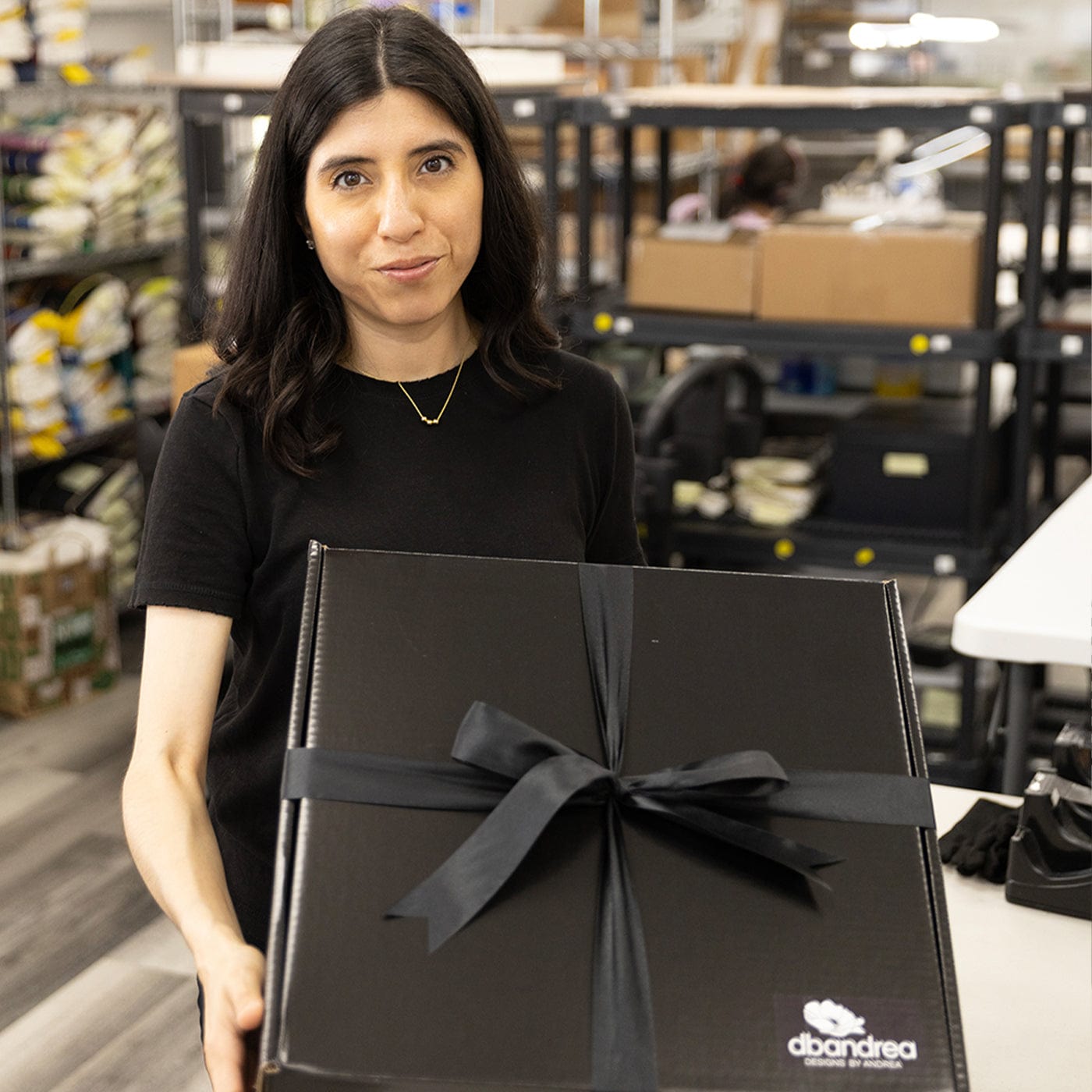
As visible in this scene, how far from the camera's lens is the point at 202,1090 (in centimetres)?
233

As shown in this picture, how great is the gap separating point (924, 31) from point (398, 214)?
23.5 feet

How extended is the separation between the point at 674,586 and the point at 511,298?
0.47 meters

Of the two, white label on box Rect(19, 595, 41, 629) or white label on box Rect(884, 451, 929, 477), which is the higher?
white label on box Rect(884, 451, 929, 477)

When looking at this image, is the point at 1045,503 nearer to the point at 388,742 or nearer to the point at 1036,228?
the point at 1036,228

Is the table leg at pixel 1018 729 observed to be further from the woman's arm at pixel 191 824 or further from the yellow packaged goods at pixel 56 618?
the yellow packaged goods at pixel 56 618

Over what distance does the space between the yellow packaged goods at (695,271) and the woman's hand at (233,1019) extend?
106 inches

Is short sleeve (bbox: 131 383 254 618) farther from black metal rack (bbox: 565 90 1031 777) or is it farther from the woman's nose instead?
black metal rack (bbox: 565 90 1031 777)

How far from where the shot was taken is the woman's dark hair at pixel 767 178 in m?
5.32

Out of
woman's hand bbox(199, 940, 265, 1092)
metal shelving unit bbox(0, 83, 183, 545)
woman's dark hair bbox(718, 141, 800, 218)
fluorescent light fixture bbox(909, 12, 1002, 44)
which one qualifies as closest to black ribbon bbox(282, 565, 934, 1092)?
woman's hand bbox(199, 940, 265, 1092)

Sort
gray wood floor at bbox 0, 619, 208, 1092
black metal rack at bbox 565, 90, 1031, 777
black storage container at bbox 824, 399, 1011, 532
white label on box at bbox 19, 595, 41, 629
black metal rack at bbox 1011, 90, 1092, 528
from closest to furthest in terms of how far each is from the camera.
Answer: gray wood floor at bbox 0, 619, 208, 1092
black metal rack at bbox 1011, 90, 1092, 528
black metal rack at bbox 565, 90, 1031, 777
black storage container at bbox 824, 399, 1011, 532
white label on box at bbox 19, 595, 41, 629

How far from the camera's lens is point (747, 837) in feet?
2.53

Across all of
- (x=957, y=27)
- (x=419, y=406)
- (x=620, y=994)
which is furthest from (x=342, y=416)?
(x=957, y=27)

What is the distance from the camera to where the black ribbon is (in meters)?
0.72

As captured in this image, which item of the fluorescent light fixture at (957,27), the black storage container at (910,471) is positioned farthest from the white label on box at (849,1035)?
the fluorescent light fixture at (957,27)
